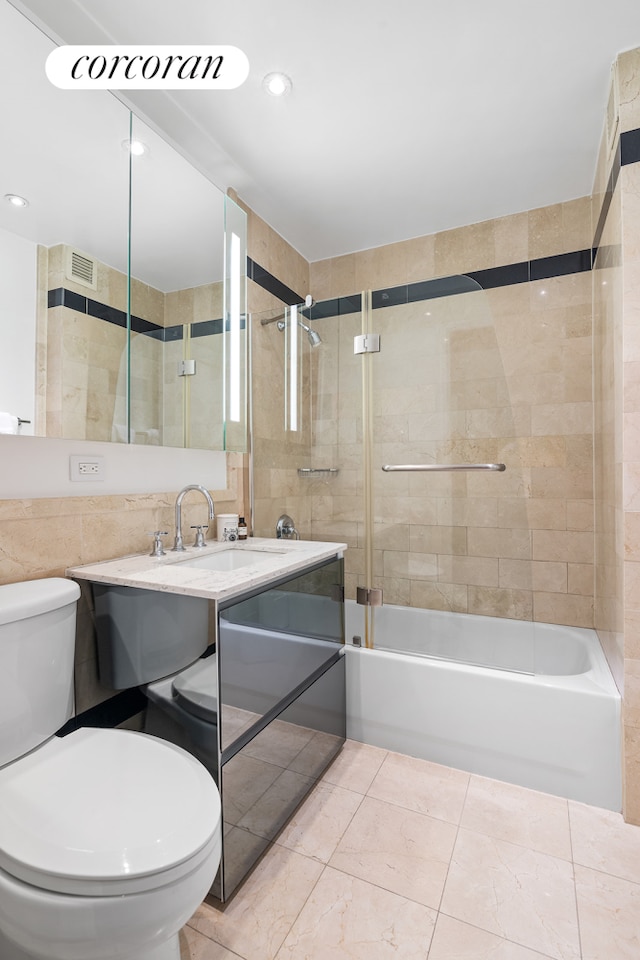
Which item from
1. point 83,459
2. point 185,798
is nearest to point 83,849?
point 185,798

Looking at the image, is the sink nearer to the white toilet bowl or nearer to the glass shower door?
the glass shower door

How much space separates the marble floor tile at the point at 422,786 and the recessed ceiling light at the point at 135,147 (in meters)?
2.33

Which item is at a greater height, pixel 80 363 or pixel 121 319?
pixel 121 319

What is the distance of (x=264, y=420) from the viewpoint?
2297 millimetres

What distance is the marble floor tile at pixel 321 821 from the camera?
55.3 inches

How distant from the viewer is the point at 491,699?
176cm

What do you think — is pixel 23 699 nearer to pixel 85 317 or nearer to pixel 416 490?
pixel 85 317

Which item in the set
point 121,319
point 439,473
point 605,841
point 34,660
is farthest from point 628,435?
point 34,660

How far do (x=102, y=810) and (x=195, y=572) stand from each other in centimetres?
62

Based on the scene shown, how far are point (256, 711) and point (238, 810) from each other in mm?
243

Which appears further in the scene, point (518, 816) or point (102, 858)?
point (518, 816)

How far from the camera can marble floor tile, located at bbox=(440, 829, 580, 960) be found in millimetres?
1133

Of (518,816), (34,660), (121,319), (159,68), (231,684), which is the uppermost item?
(159,68)

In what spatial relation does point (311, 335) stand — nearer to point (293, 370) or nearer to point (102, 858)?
point (293, 370)
